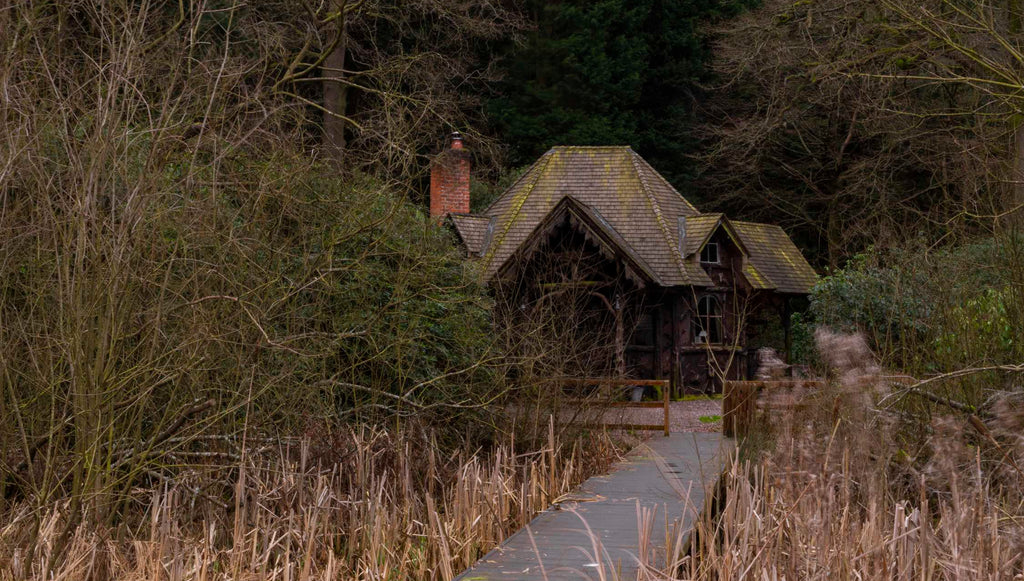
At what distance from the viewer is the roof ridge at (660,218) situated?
2203 cm

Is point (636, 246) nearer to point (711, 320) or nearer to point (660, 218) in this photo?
point (660, 218)

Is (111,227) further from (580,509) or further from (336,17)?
(336,17)

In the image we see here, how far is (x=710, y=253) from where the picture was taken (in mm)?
23797

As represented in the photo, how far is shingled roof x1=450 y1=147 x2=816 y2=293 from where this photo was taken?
21.7 metres

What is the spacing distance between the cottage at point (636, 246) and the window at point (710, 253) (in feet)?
0.09

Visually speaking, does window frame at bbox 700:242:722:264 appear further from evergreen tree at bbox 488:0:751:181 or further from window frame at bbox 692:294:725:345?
evergreen tree at bbox 488:0:751:181

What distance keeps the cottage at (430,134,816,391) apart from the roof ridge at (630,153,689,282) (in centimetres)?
3

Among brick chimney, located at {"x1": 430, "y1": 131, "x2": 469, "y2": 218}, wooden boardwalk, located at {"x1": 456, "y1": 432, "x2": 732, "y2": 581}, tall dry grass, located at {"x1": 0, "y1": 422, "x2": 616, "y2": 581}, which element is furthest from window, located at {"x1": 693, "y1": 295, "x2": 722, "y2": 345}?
tall dry grass, located at {"x1": 0, "y1": 422, "x2": 616, "y2": 581}

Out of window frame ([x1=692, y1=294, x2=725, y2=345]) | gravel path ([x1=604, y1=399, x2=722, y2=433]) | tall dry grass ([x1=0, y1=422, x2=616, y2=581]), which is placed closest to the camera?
tall dry grass ([x1=0, y1=422, x2=616, y2=581])

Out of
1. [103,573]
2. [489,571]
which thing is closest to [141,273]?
[103,573]

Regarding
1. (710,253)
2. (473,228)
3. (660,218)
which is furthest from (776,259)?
(473,228)

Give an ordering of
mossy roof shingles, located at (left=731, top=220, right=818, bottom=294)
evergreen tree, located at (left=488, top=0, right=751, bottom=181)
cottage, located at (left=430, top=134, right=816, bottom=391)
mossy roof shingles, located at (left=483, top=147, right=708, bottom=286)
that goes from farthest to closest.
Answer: evergreen tree, located at (left=488, top=0, right=751, bottom=181) → mossy roof shingles, located at (left=731, top=220, right=818, bottom=294) → mossy roof shingles, located at (left=483, top=147, right=708, bottom=286) → cottage, located at (left=430, top=134, right=816, bottom=391)

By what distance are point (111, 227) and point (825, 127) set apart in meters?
28.2

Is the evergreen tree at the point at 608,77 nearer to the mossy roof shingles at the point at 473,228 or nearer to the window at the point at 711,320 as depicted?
the window at the point at 711,320
